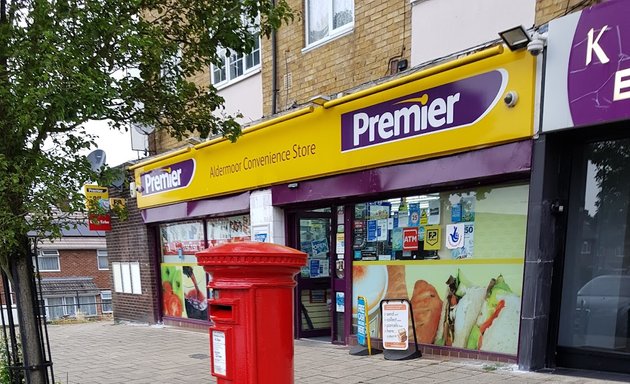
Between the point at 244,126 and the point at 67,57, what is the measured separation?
5096 mm

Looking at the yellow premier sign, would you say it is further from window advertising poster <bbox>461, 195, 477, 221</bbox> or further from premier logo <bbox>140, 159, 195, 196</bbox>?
window advertising poster <bbox>461, 195, 477, 221</bbox>

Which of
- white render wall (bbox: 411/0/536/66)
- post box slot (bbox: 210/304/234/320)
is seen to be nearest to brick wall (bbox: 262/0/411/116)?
white render wall (bbox: 411/0/536/66)

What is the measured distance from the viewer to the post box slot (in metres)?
2.83

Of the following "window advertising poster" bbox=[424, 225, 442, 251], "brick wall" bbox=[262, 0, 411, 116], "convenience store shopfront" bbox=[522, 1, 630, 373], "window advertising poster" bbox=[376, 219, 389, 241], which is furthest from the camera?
"window advertising poster" bbox=[376, 219, 389, 241]

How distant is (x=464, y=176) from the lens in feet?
17.4

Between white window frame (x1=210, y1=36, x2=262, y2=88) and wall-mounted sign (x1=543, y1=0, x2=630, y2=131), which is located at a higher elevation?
white window frame (x1=210, y1=36, x2=262, y2=88)

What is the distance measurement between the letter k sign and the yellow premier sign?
510mm

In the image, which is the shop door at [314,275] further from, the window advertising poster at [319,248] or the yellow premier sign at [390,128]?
the yellow premier sign at [390,128]

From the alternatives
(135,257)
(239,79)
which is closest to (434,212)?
(239,79)

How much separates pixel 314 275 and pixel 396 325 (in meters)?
2.21

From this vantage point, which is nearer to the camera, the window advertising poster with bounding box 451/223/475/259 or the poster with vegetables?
the window advertising poster with bounding box 451/223/475/259

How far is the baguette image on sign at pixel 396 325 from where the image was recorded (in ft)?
19.4

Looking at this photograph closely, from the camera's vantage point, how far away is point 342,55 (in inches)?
275

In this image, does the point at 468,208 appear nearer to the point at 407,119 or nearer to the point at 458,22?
the point at 407,119
